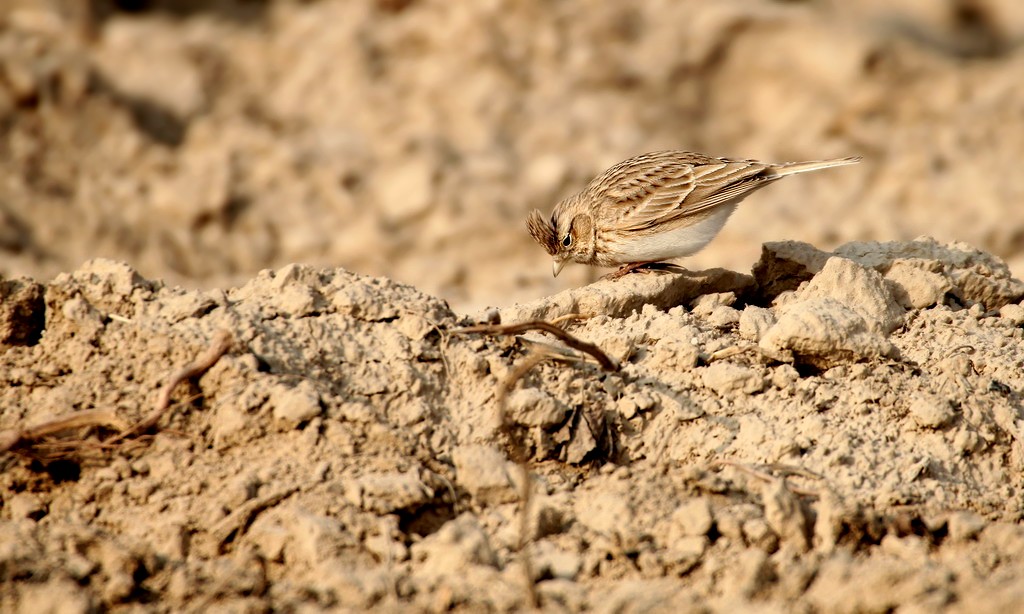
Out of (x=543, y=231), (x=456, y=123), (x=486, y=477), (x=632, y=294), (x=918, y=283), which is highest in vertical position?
(x=456, y=123)

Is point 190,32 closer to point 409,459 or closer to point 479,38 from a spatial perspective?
point 479,38

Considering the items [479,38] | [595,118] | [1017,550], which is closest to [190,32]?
[479,38]

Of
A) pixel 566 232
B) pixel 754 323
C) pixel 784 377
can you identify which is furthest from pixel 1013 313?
pixel 566 232

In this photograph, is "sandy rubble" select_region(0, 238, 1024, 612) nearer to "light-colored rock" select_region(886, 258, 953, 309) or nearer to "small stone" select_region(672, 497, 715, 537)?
"small stone" select_region(672, 497, 715, 537)

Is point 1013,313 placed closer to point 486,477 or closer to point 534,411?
point 534,411

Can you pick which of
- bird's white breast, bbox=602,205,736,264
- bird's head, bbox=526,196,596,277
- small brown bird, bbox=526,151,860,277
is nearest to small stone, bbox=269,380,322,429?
small brown bird, bbox=526,151,860,277
